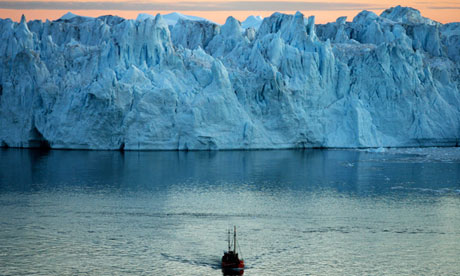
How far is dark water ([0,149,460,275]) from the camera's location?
2114 centimetres

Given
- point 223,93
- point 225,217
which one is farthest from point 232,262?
point 223,93

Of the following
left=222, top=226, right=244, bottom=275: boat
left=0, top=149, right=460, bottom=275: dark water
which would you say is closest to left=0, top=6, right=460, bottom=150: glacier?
left=0, top=149, right=460, bottom=275: dark water

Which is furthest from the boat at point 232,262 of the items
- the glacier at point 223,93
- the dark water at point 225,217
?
the glacier at point 223,93

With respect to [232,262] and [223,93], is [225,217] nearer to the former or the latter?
[232,262]

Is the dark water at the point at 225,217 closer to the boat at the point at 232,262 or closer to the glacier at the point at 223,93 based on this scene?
the boat at the point at 232,262

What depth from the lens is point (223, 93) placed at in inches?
2115

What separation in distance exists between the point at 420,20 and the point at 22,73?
138ft

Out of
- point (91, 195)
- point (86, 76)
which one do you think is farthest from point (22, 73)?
point (91, 195)

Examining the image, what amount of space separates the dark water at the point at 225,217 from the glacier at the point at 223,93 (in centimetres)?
758

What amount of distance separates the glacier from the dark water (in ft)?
24.9

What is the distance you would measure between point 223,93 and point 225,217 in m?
27.1

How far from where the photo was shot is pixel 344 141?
5750 cm

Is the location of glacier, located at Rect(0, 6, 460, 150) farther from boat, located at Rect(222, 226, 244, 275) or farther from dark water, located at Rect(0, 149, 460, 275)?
boat, located at Rect(222, 226, 244, 275)

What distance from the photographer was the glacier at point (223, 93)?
174 feet
